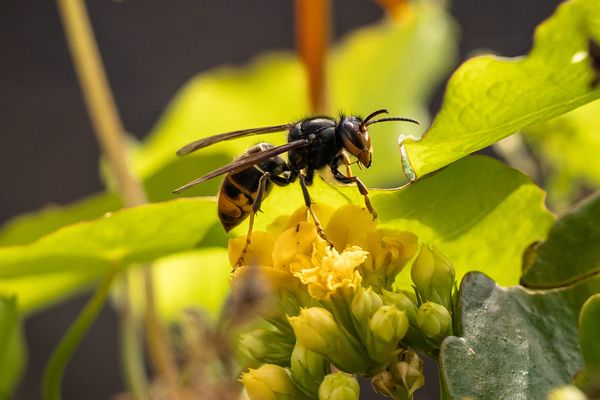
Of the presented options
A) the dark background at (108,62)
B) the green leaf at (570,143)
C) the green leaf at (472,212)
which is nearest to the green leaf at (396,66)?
the green leaf at (570,143)

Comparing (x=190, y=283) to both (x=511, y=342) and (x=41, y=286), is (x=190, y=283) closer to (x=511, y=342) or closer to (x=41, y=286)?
(x=41, y=286)

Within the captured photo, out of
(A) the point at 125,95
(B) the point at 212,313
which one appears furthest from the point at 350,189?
(A) the point at 125,95

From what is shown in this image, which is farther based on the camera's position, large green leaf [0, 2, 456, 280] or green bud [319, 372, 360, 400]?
large green leaf [0, 2, 456, 280]

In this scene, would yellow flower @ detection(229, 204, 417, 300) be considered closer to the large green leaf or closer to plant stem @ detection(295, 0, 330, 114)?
plant stem @ detection(295, 0, 330, 114)

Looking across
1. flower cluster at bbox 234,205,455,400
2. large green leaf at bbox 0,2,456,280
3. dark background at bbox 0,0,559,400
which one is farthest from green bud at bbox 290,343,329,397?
dark background at bbox 0,0,559,400

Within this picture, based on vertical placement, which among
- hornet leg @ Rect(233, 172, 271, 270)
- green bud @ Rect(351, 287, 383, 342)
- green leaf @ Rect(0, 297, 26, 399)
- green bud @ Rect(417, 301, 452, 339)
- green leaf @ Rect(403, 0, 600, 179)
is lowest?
green leaf @ Rect(0, 297, 26, 399)

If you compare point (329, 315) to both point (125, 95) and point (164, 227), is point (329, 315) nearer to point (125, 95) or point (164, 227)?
point (164, 227)

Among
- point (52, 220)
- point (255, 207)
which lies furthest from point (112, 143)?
point (255, 207)
